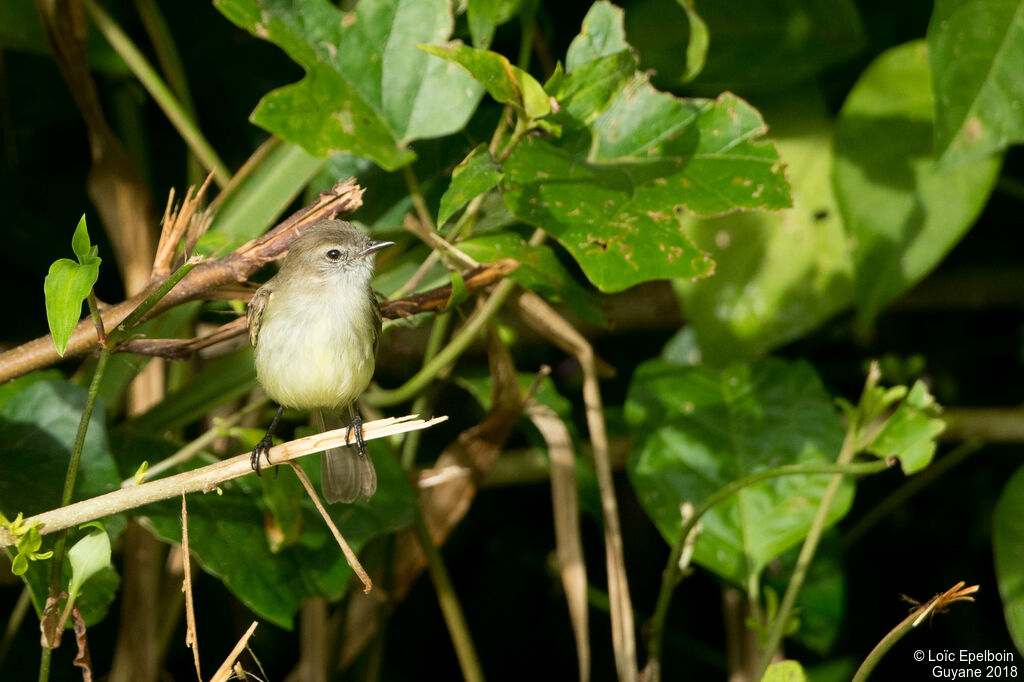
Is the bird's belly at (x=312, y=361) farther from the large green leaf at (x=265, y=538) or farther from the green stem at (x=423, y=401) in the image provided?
the green stem at (x=423, y=401)

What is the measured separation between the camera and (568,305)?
7.21 feet

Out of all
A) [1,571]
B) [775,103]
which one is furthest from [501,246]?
[1,571]

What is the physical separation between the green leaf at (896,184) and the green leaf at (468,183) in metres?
1.16

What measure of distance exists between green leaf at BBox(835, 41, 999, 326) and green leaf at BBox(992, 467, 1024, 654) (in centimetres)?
58

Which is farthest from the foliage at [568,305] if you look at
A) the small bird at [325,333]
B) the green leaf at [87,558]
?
the small bird at [325,333]

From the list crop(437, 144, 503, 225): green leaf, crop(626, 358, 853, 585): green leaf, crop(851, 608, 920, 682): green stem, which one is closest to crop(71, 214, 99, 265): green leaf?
crop(437, 144, 503, 225): green leaf

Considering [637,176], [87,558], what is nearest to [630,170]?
[637,176]

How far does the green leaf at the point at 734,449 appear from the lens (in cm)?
254

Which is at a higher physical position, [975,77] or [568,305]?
[975,77]

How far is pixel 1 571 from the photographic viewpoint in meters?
2.63

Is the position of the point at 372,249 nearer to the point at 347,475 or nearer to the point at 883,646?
the point at 347,475

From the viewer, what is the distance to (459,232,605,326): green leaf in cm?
200

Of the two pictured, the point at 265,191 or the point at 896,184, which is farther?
the point at 896,184

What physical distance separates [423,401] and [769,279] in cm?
97
